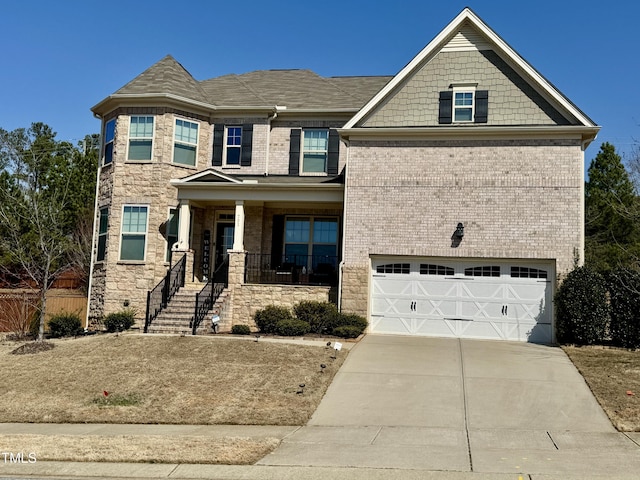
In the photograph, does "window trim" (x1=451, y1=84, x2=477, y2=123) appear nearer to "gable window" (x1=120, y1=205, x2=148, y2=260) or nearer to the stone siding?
the stone siding

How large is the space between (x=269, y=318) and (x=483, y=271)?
256 inches

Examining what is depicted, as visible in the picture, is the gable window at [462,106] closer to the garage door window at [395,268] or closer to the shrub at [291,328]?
the garage door window at [395,268]

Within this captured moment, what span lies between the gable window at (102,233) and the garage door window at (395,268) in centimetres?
985

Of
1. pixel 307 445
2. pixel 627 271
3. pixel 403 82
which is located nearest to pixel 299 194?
pixel 403 82

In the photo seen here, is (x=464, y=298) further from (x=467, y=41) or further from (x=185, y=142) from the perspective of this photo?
(x=185, y=142)

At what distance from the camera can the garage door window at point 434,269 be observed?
18.8m

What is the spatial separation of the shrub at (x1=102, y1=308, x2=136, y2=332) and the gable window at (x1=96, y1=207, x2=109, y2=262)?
10.1ft

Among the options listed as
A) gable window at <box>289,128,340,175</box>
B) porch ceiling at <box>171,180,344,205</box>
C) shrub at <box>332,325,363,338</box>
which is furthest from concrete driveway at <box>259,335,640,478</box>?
gable window at <box>289,128,340,175</box>

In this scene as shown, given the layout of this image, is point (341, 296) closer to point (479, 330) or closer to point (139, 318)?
point (479, 330)

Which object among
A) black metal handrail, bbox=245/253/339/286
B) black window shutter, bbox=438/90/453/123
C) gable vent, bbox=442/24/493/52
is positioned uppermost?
gable vent, bbox=442/24/493/52

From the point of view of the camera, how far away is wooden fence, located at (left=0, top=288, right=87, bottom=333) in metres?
22.4

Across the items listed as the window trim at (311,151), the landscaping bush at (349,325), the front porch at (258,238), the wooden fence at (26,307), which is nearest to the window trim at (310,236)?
the front porch at (258,238)

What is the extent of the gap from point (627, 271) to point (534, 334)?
122 inches

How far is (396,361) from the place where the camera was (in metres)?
14.8
